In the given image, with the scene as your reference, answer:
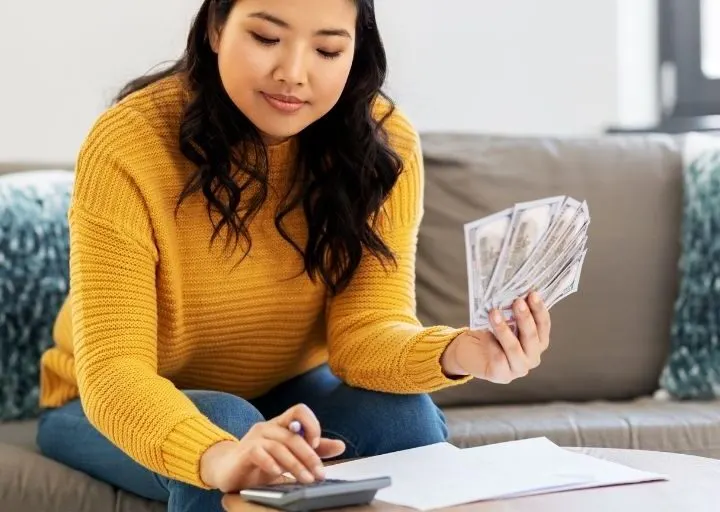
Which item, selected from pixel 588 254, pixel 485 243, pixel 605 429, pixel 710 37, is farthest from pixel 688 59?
pixel 485 243

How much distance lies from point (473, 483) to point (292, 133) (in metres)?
0.54

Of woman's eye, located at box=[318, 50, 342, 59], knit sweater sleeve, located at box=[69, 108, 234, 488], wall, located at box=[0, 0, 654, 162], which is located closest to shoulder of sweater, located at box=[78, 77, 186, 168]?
knit sweater sleeve, located at box=[69, 108, 234, 488]

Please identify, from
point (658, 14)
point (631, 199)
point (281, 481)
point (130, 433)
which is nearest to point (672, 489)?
point (281, 481)

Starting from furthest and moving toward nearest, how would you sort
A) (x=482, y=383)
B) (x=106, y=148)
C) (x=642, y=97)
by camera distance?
(x=642, y=97) < (x=482, y=383) < (x=106, y=148)

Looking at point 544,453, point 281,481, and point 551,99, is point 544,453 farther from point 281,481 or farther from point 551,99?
point 551,99

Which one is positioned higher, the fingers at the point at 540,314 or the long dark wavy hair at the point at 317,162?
the long dark wavy hair at the point at 317,162

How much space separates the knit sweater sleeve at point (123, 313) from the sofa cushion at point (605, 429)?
668mm

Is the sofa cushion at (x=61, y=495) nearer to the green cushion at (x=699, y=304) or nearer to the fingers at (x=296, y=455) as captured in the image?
the fingers at (x=296, y=455)

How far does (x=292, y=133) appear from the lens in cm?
148

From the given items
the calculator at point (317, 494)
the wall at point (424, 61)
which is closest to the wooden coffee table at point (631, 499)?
the calculator at point (317, 494)

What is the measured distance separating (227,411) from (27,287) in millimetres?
766

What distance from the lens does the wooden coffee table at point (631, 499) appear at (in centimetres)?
107

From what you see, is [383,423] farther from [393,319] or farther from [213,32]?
[213,32]

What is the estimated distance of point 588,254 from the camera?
7.22 feet
